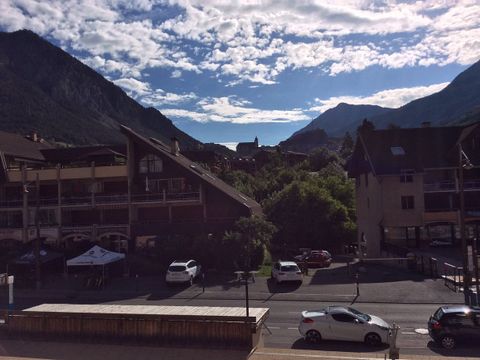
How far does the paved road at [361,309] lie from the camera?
17422mm

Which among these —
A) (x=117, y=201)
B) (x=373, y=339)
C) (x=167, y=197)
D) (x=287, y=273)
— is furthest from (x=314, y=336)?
(x=117, y=201)

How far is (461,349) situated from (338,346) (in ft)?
14.2

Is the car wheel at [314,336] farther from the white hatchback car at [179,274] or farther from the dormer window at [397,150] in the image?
the dormer window at [397,150]

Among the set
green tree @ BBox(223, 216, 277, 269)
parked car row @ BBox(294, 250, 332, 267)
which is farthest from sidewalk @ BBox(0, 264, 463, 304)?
parked car row @ BBox(294, 250, 332, 267)

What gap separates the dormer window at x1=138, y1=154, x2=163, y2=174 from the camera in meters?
46.0

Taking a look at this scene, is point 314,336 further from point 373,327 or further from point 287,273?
point 287,273

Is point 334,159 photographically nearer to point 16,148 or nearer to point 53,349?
point 16,148

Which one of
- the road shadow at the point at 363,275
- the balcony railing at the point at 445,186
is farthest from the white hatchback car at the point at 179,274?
the balcony railing at the point at 445,186

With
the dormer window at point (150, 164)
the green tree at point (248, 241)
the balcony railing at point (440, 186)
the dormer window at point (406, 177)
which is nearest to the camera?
the green tree at point (248, 241)

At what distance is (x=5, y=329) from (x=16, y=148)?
41062mm

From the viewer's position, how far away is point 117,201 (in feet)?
148

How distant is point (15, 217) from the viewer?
157ft

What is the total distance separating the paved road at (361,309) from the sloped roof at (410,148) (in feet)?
60.6

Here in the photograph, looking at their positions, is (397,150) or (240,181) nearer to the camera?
(397,150)
